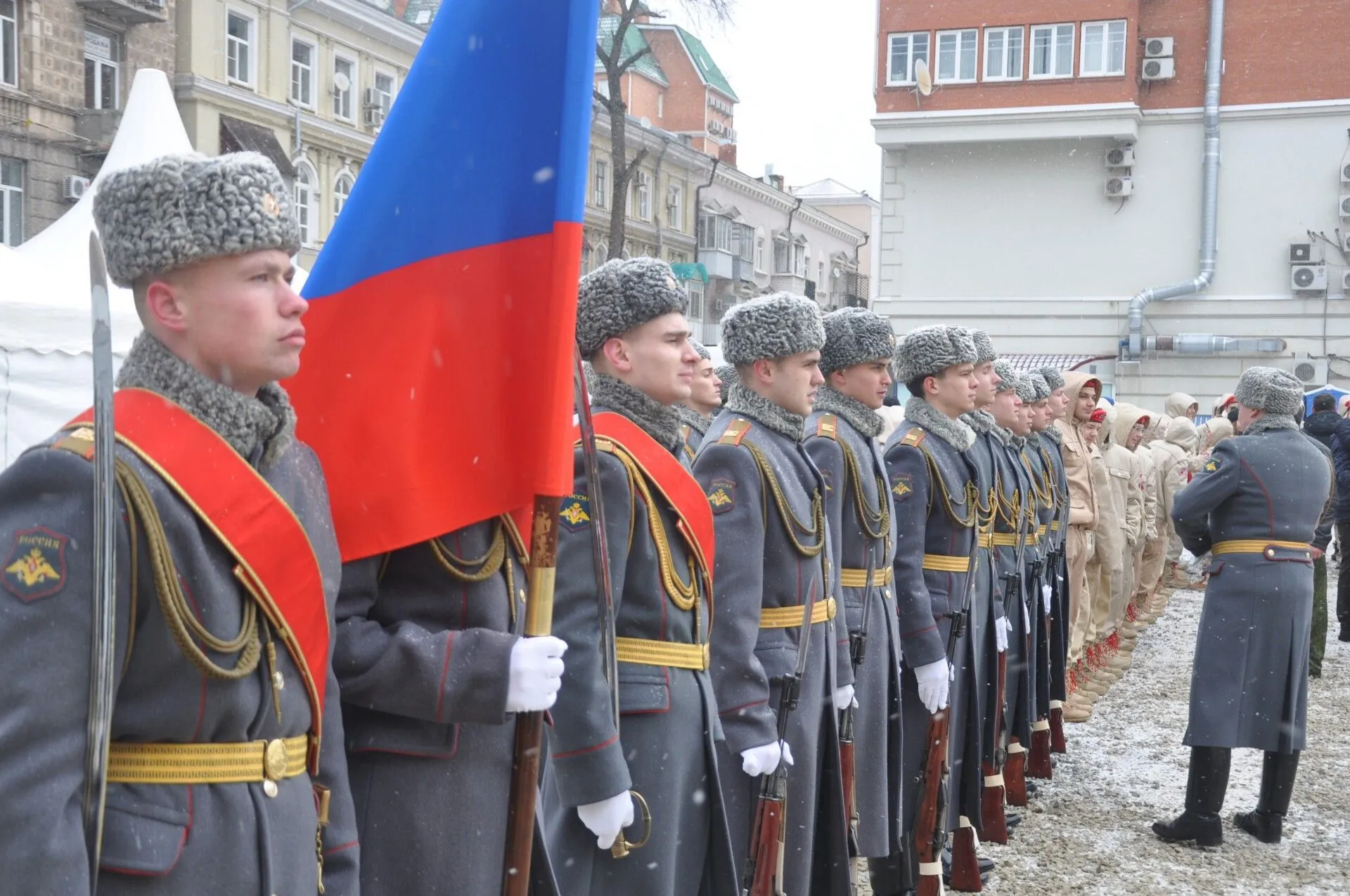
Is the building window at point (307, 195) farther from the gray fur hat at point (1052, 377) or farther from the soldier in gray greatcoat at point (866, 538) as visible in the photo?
the soldier in gray greatcoat at point (866, 538)

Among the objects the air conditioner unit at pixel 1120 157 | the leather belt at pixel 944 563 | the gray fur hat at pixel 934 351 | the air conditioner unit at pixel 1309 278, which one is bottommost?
the leather belt at pixel 944 563

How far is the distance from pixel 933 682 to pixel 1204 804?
1916 mm

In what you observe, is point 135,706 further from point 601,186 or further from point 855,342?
point 601,186

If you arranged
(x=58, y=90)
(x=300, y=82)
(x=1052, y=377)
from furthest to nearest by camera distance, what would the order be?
(x=300, y=82) → (x=58, y=90) → (x=1052, y=377)

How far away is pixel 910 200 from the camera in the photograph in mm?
29266

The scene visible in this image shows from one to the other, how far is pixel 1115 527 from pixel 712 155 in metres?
37.6

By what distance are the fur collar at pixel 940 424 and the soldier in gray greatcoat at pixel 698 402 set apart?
0.89 m

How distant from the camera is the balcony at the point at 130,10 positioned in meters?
22.7

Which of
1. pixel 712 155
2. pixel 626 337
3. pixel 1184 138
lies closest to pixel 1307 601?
pixel 626 337

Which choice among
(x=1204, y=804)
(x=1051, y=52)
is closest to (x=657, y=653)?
(x=1204, y=804)

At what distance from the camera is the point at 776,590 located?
4195 mm

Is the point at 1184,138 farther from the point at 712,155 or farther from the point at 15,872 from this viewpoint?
the point at 15,872

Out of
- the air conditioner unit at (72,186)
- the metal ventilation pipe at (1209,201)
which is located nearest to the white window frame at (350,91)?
the air conditioner unit at (72,186)

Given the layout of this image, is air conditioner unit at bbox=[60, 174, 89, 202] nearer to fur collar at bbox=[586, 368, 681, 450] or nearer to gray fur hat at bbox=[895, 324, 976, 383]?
gray fur hat at bbox=[895, 324, 976, 383]
